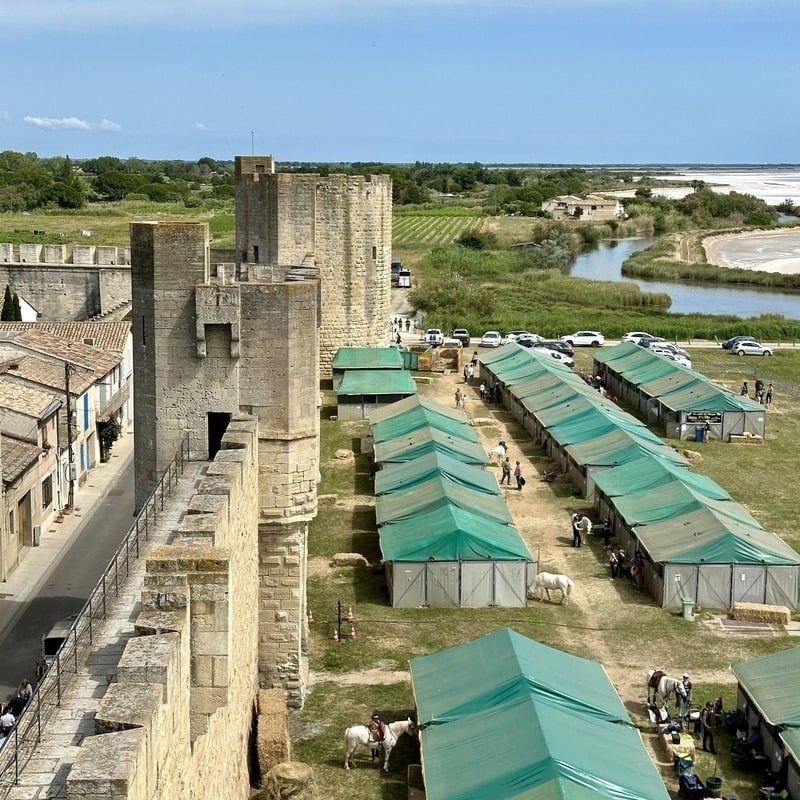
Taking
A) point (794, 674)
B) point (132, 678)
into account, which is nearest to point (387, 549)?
point (794, 674)

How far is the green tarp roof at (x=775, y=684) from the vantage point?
17.5 meters

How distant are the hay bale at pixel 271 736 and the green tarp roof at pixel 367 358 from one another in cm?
2666

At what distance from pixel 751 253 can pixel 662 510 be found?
339 ft

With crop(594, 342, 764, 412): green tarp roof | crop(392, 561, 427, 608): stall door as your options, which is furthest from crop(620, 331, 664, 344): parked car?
crop(392, 561, 427, 608): stall door

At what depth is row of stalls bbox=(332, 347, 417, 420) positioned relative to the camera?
41.1m

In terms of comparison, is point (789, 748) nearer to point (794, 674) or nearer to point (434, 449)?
point (794, 674)

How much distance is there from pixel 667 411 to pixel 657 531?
15.0 meters

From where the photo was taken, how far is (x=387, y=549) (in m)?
24.5

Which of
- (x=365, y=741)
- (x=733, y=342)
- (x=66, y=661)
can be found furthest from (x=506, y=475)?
(x=733, y=342)

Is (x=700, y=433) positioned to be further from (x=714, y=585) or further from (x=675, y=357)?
(x=714, y=585)

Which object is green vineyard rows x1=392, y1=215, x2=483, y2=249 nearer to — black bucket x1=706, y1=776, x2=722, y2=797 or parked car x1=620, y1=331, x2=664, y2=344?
parked car x1=620, y1=331, x2=664, y2=344

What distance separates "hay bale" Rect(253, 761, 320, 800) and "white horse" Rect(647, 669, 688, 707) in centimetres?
591

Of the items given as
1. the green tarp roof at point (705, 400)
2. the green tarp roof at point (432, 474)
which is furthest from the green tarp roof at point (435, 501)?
the green tarp roof at point (705, 400)

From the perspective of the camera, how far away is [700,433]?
129ft
